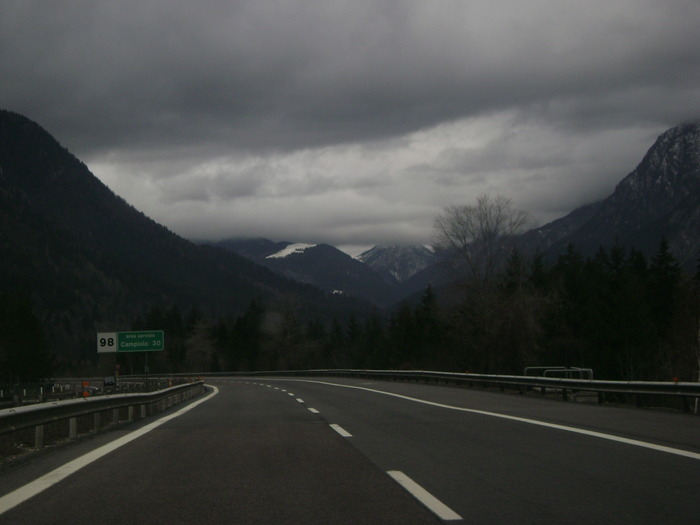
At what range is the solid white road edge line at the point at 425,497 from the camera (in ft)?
20.8

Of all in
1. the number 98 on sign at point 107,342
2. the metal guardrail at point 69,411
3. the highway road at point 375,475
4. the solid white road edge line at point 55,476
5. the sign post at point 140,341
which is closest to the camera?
the highway road at point 375,475

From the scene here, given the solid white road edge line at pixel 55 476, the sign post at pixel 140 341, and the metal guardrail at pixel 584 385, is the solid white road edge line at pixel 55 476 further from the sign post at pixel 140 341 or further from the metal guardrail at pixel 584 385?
the sign post at pixel 140 341

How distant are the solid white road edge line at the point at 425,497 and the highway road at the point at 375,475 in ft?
0.03

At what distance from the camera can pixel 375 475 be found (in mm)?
8430

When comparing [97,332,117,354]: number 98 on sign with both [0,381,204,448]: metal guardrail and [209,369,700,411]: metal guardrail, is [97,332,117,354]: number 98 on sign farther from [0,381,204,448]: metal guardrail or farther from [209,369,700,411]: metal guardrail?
Result: [209,369,700,411]: metal guardrail

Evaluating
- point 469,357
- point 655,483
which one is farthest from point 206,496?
point 469,357

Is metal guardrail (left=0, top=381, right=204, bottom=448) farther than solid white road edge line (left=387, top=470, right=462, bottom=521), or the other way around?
metal guardrail (left=0, top=381, right=204, bottom=448)

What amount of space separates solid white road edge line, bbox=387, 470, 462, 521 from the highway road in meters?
0.01

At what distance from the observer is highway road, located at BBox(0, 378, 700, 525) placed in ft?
21.4

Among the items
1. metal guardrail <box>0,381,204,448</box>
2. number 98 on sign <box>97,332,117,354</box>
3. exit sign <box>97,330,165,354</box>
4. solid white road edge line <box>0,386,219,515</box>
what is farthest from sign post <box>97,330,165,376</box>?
solid white road edge line <box>0,386,219,515</box>

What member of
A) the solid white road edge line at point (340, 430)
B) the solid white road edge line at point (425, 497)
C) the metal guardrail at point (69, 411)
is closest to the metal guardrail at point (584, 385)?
the solid white road edge line at point (340, 430)

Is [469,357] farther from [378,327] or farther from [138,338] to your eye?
[378,327]

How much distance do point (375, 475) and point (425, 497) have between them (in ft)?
4.60

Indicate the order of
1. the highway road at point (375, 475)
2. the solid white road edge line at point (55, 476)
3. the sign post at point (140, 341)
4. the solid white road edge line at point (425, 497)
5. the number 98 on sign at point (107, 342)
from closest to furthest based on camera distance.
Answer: the solid white road edge line at point (425, 497) → the highway road at point (375, 475) → the solid white road edge line at point (55, 476) → the number 98 on sign at point (107, 342) → the sign post at point (140, 341)
